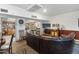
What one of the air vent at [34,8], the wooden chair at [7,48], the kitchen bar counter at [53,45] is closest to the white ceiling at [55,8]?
the air vent at [34,8]

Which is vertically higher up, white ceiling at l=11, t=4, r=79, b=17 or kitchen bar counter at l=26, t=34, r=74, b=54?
white ceiling at l=11, t=4, r=79, b=17

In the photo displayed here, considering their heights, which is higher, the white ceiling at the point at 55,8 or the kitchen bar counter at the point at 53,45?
the white ceiling at the point at 55,8

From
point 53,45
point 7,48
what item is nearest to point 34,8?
point 53,45

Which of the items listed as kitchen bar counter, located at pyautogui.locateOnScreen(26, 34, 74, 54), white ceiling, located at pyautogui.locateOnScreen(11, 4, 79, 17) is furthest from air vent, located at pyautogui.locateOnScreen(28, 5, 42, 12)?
kitchen bar counter, located at pyautogui.locateOnScreen(26, 34, 74, 54)

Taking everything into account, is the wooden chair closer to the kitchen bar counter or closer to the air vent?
the kitchen bar counter

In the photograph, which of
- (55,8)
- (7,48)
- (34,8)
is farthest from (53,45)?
(7,48)

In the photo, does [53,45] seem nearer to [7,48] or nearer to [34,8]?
[34,8]

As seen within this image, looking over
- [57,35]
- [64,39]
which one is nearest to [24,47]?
[57,35]

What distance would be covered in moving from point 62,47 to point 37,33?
72 centimetres

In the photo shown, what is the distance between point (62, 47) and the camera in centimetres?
229

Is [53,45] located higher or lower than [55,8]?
lower

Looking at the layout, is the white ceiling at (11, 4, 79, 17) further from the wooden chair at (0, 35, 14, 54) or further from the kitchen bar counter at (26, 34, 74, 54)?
the wooden chair at (0, 35, 14, 54)

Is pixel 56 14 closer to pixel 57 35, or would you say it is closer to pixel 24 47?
pixel 57 35

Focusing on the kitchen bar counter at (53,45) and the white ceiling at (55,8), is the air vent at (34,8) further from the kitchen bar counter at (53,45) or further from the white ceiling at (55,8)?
the kitchen bar counter at (53,45)
